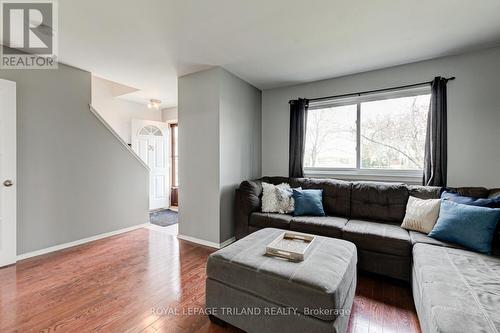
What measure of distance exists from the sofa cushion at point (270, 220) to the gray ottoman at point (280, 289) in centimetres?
93

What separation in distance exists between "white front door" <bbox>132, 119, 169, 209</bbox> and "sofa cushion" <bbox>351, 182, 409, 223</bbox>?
4.22 meters

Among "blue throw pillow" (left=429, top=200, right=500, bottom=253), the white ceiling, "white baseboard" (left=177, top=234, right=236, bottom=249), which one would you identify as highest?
the white ceiling

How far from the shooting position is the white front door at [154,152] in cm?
492

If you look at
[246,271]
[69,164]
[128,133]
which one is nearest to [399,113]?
[246,271]

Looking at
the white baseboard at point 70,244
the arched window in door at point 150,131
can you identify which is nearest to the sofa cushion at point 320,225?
the white baseboard at point 70,244

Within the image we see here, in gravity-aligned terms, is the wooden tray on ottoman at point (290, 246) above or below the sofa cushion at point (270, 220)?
above

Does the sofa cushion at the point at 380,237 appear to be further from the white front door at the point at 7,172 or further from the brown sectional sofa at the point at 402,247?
the white front door at the point at 7,172

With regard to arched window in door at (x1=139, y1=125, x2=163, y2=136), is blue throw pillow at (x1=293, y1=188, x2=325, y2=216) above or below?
below

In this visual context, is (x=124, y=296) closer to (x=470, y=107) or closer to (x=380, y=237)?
(x=380, y=237)

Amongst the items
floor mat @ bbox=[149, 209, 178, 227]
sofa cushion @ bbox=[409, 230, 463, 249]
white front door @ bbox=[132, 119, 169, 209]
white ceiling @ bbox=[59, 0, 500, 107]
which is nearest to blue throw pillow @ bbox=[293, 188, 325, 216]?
sofa cushion @ bbox=[409, 230, 463, 249]

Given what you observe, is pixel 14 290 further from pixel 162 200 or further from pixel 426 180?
pixel 426 180

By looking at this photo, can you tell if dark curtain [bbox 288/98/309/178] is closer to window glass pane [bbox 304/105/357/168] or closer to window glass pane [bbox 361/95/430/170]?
window glass pane [bbox 304/105/357/168]

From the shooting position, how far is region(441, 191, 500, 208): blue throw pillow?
2.01 m

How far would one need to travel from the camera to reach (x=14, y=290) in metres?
1.98
